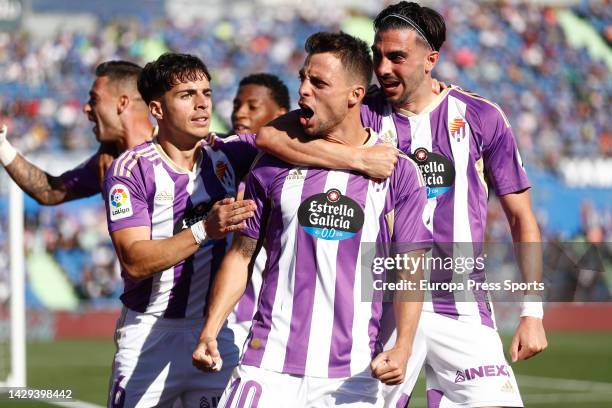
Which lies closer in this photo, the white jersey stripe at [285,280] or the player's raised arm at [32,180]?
the white jersey stripe at [285,280]

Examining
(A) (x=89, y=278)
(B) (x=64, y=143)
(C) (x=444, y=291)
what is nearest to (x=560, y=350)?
(A) (x=89, y=278)

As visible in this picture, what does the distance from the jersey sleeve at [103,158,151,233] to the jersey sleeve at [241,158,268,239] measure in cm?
81

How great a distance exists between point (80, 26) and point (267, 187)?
25304mm

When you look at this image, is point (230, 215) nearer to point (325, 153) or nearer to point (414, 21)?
point (325, 153)

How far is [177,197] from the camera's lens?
5461mm

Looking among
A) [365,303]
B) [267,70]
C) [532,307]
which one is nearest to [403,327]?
[365,303]

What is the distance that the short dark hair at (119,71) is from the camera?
21.3ft

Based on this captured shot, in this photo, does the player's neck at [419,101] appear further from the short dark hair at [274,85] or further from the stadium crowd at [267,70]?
the stadium crowd at [267,70]

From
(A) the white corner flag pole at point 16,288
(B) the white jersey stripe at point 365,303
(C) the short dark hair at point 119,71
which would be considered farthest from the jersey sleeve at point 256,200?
(A) the white corner flag pole at point 16,288

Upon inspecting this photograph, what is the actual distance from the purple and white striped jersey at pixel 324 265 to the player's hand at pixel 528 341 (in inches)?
33.7

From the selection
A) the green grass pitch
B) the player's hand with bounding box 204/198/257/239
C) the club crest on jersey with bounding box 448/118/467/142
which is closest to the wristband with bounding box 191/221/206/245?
the player's hand with bounding box 204/198/257/239

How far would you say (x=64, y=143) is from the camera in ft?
72.0

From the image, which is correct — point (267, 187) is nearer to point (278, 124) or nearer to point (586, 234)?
point (278, 124)

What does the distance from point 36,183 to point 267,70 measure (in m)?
19.6
